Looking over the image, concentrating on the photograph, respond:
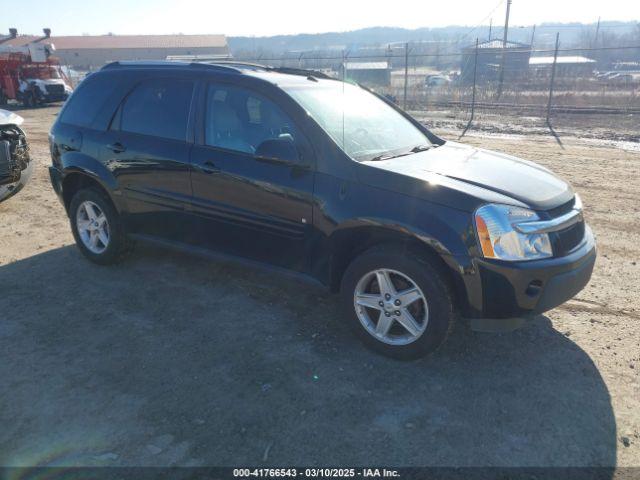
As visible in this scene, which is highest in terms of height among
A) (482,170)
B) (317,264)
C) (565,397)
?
(482,170)

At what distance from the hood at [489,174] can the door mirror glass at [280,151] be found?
0.54m

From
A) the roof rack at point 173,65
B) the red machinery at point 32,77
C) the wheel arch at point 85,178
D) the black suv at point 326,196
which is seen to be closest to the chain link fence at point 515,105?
the roof rack at point 173,65

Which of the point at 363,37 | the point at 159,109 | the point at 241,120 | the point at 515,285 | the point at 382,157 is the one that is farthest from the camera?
the point at 363,37

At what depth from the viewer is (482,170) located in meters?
3.77

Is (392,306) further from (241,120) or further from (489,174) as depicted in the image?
(241,120)

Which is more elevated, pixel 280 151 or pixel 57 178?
pixel 280 151

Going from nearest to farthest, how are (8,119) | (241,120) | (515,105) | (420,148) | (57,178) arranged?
(241,120)
(420,148)
(57,178)
(8,119)
(515,105)

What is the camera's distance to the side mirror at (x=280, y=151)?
3.67m

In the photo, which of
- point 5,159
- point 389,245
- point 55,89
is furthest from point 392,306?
point 55,89

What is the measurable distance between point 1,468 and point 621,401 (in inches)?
135

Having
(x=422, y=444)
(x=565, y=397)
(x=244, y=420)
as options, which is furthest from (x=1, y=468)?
(x=565, y=397)

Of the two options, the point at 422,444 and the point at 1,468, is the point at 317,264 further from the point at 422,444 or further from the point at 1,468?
the point at 1,468

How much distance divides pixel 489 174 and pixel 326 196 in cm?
116

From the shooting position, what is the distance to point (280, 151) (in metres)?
3.67
